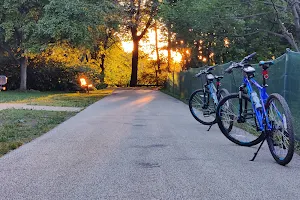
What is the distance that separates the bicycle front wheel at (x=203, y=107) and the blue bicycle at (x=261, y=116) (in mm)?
1521

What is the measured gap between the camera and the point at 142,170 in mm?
4996

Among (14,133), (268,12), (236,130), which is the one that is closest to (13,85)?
(268,12)

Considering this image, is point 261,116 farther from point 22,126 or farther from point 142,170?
point 22,126

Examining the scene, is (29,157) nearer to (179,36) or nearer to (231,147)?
(231,147)

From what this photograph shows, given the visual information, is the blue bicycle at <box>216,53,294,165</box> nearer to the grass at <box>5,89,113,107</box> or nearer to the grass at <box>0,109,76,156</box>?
the grass at <box>0,109,76,156</box>

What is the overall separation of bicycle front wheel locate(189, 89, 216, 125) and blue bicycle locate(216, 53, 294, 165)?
152 centimetres

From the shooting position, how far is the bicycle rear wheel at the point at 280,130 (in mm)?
4988

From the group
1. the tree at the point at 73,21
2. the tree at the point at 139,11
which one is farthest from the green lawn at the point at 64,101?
the tree at the point at 139,11

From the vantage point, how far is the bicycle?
9.05 m

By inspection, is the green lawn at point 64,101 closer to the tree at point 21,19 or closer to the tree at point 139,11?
the tree at point 21,19

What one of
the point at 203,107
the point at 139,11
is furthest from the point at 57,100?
the point at 139,11

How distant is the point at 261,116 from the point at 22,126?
5.61 m

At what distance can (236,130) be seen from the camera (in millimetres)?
7602

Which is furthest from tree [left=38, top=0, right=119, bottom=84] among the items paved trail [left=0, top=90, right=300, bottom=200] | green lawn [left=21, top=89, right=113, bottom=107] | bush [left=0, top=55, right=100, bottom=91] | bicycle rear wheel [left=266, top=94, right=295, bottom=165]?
bicycle rear wheel [left=266, top=94, right=295, bottom=165]
